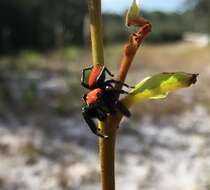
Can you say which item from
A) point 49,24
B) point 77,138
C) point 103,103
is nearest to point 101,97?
Result: point 103,103

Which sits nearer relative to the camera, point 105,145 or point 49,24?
point 105,145

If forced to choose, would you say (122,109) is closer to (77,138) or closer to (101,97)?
(101,97)

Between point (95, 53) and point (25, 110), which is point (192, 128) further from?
point (95, 53)

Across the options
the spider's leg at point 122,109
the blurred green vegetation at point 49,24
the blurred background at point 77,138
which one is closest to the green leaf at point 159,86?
the spider's leg at point 122,109

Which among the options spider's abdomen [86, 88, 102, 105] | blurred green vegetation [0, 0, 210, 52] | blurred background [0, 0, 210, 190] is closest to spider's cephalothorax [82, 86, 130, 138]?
spider's abdomen [86, 88, 102, 105]

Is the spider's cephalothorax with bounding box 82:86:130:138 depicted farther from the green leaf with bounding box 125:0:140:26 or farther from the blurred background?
the blurred background

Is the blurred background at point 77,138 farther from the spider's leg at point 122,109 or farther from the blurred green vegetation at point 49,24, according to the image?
the blurred green vegetation at point 49,24
